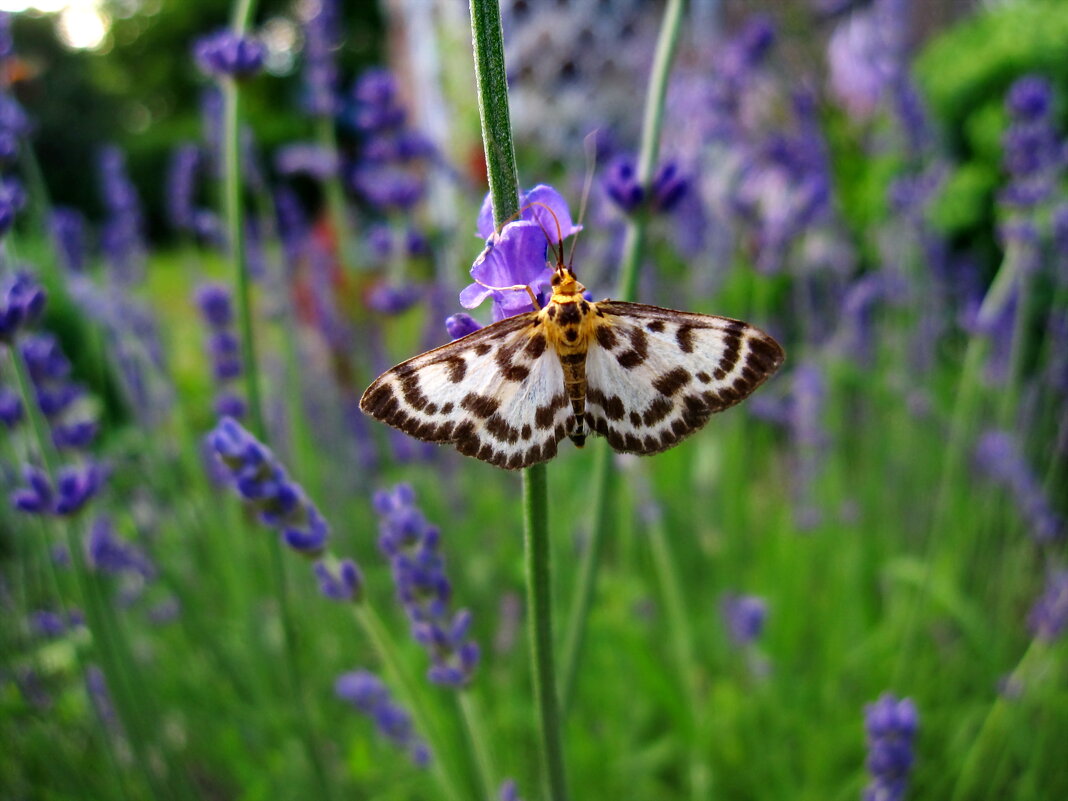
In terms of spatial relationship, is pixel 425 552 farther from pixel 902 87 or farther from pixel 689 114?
pixel 689 114

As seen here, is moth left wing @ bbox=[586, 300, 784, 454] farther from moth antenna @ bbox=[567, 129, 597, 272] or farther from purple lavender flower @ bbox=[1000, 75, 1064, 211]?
purple lavender flower @ bbox=[1000, 75, 1064, 211]

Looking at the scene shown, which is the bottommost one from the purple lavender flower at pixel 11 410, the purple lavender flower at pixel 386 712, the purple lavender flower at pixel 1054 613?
the purple lavender flower at pixel 1054 613

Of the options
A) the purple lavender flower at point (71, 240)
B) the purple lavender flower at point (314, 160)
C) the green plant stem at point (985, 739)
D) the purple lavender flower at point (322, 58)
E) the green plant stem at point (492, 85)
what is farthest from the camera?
the purple lavender flower at point (71, 240)

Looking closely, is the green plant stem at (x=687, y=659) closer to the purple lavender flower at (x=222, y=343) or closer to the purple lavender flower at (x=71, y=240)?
the purple lavender flower at (x=222, y=343)

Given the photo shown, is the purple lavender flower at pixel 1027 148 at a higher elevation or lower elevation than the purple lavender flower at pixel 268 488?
higher

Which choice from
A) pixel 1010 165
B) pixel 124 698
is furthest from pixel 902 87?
pixel 124 698

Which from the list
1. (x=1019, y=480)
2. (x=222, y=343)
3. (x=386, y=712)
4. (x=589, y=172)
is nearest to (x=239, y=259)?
(x=589, y=172)

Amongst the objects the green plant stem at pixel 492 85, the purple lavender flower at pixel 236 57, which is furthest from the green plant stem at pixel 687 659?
the green plant stem at pixel 492 85

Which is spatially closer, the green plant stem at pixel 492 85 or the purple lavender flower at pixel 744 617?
the green plant stem at pixel 492 85
